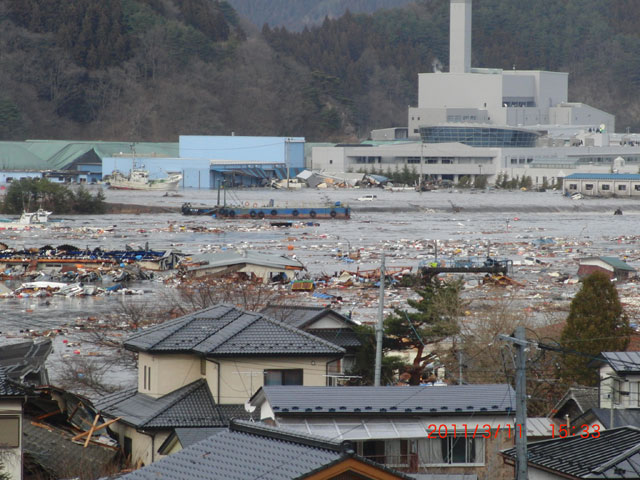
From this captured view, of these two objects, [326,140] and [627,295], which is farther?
[326,140]

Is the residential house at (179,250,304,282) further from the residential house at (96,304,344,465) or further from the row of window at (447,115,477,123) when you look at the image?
the row of window at (447,115,477,123)

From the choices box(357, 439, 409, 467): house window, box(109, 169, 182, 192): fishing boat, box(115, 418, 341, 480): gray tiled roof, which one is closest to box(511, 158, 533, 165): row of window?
box(109, 169, 182, 192): fishing boat

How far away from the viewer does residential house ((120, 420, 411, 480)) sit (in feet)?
18.9

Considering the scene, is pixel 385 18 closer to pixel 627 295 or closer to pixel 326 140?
pixel 326 140

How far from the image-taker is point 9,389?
8609 mm

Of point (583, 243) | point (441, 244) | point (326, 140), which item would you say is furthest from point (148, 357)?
point (326, 140)

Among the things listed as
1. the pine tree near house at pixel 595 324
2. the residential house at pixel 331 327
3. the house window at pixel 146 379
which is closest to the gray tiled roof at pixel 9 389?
the house window at pixel 146 379

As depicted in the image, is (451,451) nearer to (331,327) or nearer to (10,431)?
(10,431)

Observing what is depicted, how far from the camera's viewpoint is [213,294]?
17156 millimetres

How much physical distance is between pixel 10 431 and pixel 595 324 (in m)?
5.76

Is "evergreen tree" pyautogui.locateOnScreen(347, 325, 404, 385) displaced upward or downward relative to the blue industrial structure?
downward

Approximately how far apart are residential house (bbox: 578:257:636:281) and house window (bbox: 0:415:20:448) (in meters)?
18.1

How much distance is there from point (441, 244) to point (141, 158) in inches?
1502

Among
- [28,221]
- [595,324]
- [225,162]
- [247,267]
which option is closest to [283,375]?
[595,324]
